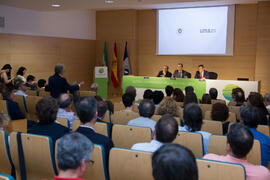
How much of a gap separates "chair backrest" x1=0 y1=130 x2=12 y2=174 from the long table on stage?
6717 mm

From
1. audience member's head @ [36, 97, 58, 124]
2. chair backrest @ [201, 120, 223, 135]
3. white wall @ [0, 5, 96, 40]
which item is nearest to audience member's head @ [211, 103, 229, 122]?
chair backrest @ [201, 120, 223, 135]

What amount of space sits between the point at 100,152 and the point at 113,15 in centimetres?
1063

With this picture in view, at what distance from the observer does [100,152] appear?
241cm

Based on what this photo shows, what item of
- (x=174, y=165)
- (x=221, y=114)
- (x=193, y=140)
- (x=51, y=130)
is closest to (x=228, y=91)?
(x=221, y=114)

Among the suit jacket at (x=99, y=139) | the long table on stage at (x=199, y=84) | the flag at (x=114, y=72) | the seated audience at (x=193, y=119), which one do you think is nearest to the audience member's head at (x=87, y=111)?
the suit jacket at (x=99, y=139)

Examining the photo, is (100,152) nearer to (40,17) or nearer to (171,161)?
(171,161)

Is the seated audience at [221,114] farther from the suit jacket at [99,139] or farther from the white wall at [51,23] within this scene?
the white wall at [51,23]

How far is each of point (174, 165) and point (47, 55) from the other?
9.95m

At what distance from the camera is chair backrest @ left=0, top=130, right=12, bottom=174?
279 centimetres

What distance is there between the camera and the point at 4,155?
286 cm

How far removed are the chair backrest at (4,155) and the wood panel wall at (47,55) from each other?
6.56m

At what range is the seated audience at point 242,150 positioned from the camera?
210 cm

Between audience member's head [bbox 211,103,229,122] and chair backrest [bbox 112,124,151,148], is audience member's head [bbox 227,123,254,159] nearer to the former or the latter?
chair backrest [bbox 112,124,151,148]

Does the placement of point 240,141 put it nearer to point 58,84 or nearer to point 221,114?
point 221,114
